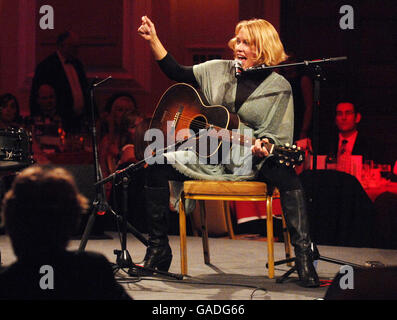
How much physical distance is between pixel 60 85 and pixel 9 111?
675 mm

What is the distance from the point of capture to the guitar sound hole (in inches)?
136

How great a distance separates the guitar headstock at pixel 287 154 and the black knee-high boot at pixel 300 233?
0.16 m

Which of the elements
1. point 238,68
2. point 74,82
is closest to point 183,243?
point 238,68

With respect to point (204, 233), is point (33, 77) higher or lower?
higher

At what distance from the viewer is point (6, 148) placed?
12.2 ft

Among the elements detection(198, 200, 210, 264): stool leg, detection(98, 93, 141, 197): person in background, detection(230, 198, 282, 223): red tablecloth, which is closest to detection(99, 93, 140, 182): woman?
detection(98, 93, 141, 197): person in background

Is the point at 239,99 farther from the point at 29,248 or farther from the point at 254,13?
the point at 254,13

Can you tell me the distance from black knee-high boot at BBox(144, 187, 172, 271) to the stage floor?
0.12 m

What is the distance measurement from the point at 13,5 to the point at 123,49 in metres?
1.28

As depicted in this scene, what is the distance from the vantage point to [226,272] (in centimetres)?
360

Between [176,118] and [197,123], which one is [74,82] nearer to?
[176,118]

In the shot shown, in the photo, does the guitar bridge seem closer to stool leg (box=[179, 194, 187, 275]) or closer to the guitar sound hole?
Answer: the guitar sound hole

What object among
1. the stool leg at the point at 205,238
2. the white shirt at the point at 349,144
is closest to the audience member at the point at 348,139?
the white shirt at the point at 349,144
